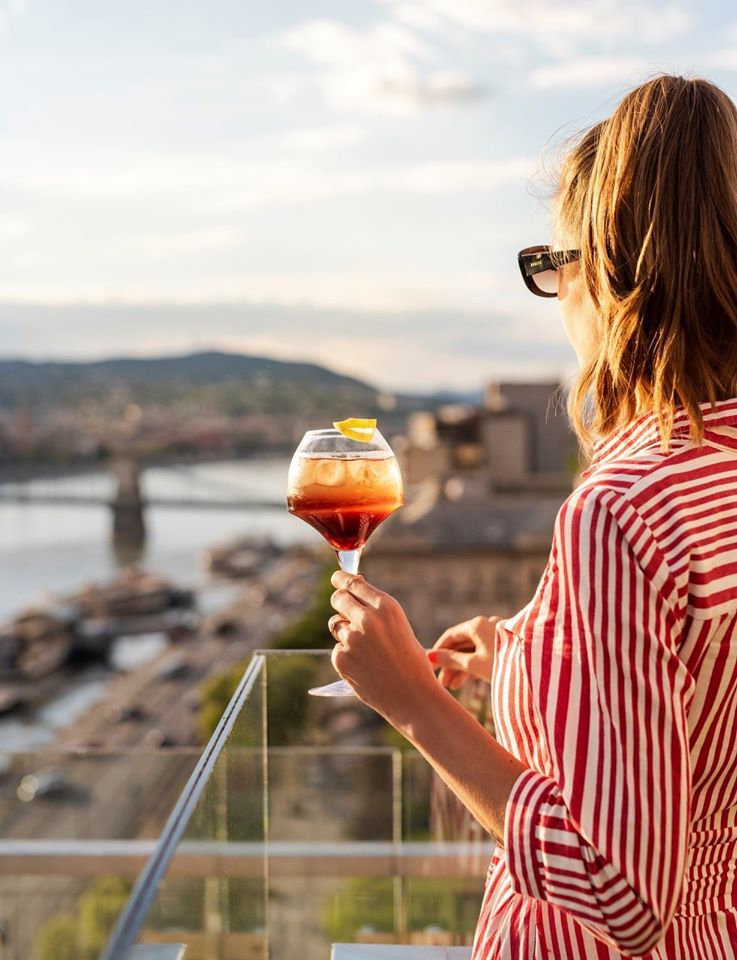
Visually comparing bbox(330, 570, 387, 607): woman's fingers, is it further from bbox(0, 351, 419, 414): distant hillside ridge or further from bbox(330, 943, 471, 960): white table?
bbox(0, 351, 419, 414): distant hillside ridge

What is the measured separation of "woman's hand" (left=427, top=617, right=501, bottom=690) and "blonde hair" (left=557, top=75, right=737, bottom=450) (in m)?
0.47

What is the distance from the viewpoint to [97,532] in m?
48.8

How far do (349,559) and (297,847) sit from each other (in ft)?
3.47

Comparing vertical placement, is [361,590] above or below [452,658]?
above

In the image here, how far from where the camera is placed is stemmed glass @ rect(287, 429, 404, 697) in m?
1.18

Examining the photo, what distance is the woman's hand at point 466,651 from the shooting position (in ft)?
4.29

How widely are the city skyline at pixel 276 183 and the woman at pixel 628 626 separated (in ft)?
99.9

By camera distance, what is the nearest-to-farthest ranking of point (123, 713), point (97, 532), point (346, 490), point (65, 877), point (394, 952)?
point (346, 490) → point (394, 952) → point (65, 877) → point (123, 713) → point (97, 532)

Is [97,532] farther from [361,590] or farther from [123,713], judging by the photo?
[361,590]

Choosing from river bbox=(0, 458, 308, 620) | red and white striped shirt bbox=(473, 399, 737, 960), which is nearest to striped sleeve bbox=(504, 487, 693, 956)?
red and white striped shirt bbox=(473, 399, 737, 960)

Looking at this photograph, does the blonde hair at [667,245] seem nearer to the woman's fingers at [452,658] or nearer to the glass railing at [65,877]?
the woman's fingers at [452,658]

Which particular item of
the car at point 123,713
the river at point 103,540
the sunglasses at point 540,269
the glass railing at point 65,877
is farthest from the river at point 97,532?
the sunglasses at point 540,269

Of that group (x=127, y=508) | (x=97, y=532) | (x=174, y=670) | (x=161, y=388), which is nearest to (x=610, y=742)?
(x=174, y=670)

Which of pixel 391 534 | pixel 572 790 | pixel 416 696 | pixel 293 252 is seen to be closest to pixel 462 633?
pixel 416 696
